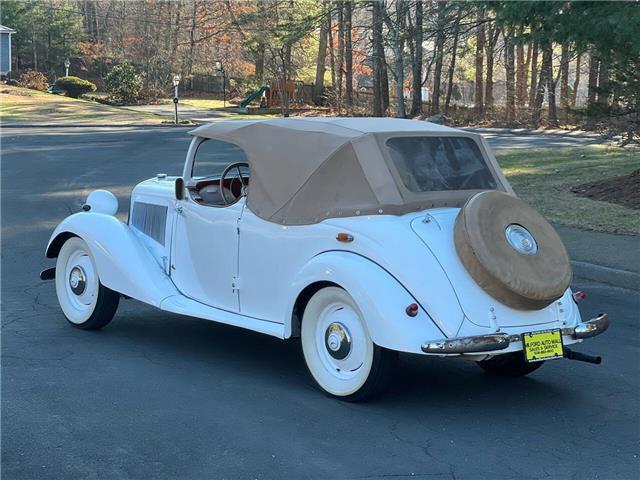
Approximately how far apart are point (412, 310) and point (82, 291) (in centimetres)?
326

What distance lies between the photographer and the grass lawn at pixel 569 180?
11918 mm

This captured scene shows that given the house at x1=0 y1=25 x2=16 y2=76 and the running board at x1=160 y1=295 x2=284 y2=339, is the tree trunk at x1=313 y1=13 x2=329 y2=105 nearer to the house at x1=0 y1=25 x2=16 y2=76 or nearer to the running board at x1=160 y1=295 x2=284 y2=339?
the house at x1=0 y1=25 x2=16 y2=76

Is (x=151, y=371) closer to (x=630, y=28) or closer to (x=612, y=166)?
(x=630, y=28)

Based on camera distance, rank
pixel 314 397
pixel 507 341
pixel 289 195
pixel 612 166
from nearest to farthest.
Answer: pixel 507 341 → pixel 314 397 → pixel 289 195 → pixel 612 166

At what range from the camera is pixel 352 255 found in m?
5.18

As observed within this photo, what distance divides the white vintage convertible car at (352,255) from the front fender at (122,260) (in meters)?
0.01

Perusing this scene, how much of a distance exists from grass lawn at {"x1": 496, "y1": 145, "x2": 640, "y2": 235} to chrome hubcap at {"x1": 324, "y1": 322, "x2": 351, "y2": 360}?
7.16 meters

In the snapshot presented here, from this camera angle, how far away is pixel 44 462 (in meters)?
4.20

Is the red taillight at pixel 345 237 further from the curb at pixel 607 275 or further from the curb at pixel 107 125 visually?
the curb at pixel 107 125

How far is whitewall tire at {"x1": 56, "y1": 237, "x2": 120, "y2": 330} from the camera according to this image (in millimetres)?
6738

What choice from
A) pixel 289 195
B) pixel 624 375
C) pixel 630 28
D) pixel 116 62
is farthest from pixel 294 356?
pixel 116 62

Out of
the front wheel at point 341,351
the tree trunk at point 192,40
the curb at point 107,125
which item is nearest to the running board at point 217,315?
the front wheel at point 341,351

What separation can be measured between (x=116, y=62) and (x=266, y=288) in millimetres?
65056

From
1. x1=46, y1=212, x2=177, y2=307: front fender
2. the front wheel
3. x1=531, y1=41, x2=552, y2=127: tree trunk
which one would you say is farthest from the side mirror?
x1=531, y1=41, x2=552, y2=127: tree trunk
